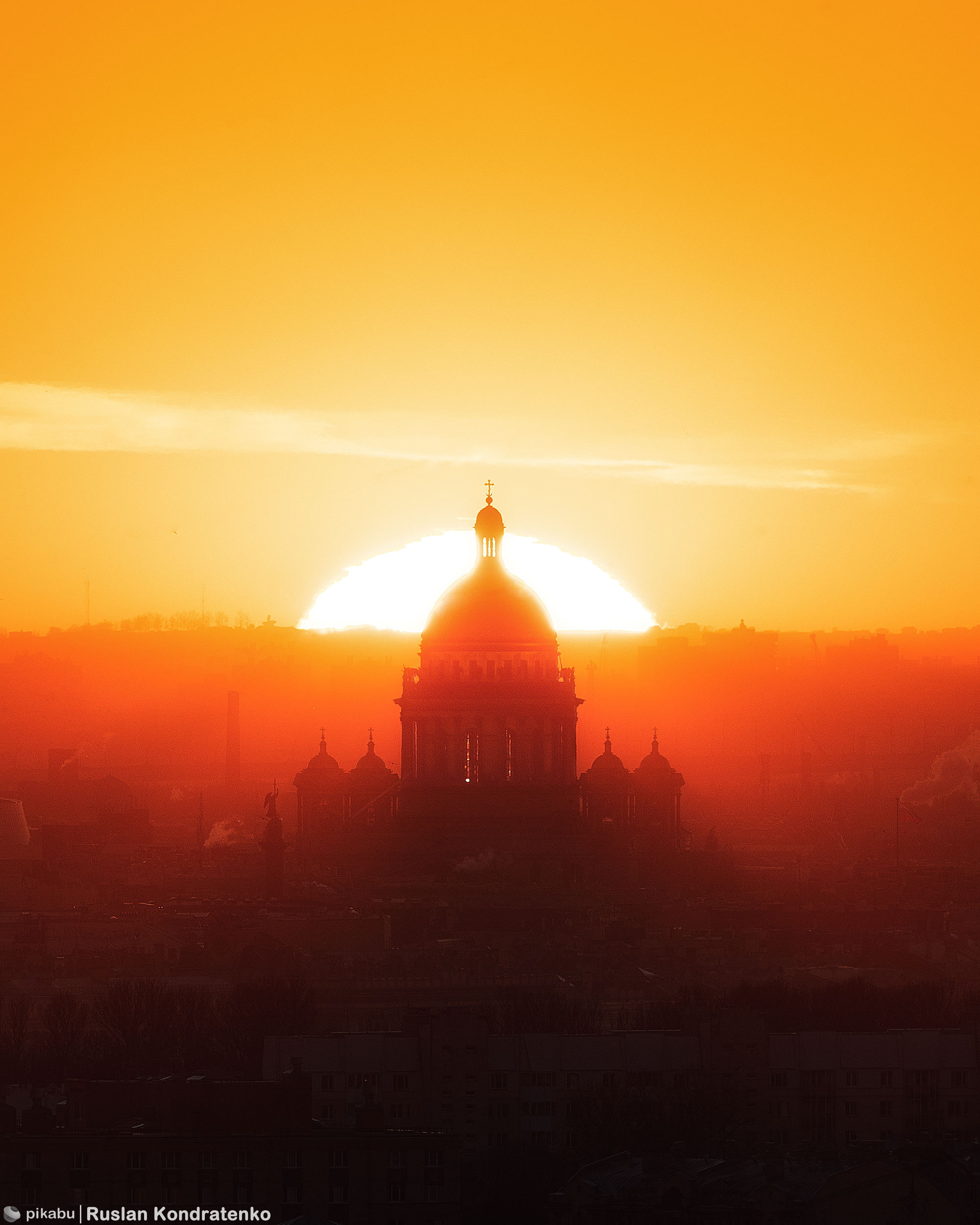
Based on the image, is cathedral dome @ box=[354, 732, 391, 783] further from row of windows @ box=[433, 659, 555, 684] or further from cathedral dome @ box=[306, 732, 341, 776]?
row of windows @ box=[433, 659, 555, 684]

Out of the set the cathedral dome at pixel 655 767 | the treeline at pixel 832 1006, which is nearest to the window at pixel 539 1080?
the treeline at pixel 832 1006

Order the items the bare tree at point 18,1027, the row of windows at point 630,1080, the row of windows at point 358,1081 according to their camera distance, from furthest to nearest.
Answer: the bare tree at point 18,1027, the row of windows at point 630,1080, the row of windows at point 358,1081

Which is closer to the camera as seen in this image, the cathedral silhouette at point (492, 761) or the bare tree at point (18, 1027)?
the bare tree at point (18, 1027)

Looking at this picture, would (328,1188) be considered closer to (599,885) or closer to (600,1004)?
(600,1004)

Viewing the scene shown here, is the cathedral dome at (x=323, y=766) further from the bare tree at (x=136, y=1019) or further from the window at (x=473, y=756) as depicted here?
the bare tree at (x=136, y=1019)

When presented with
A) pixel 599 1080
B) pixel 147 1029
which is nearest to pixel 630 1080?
pixel 599 1080

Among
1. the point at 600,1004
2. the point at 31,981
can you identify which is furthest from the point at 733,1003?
the point at 31,981

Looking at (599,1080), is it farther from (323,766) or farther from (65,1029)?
(323,766)
